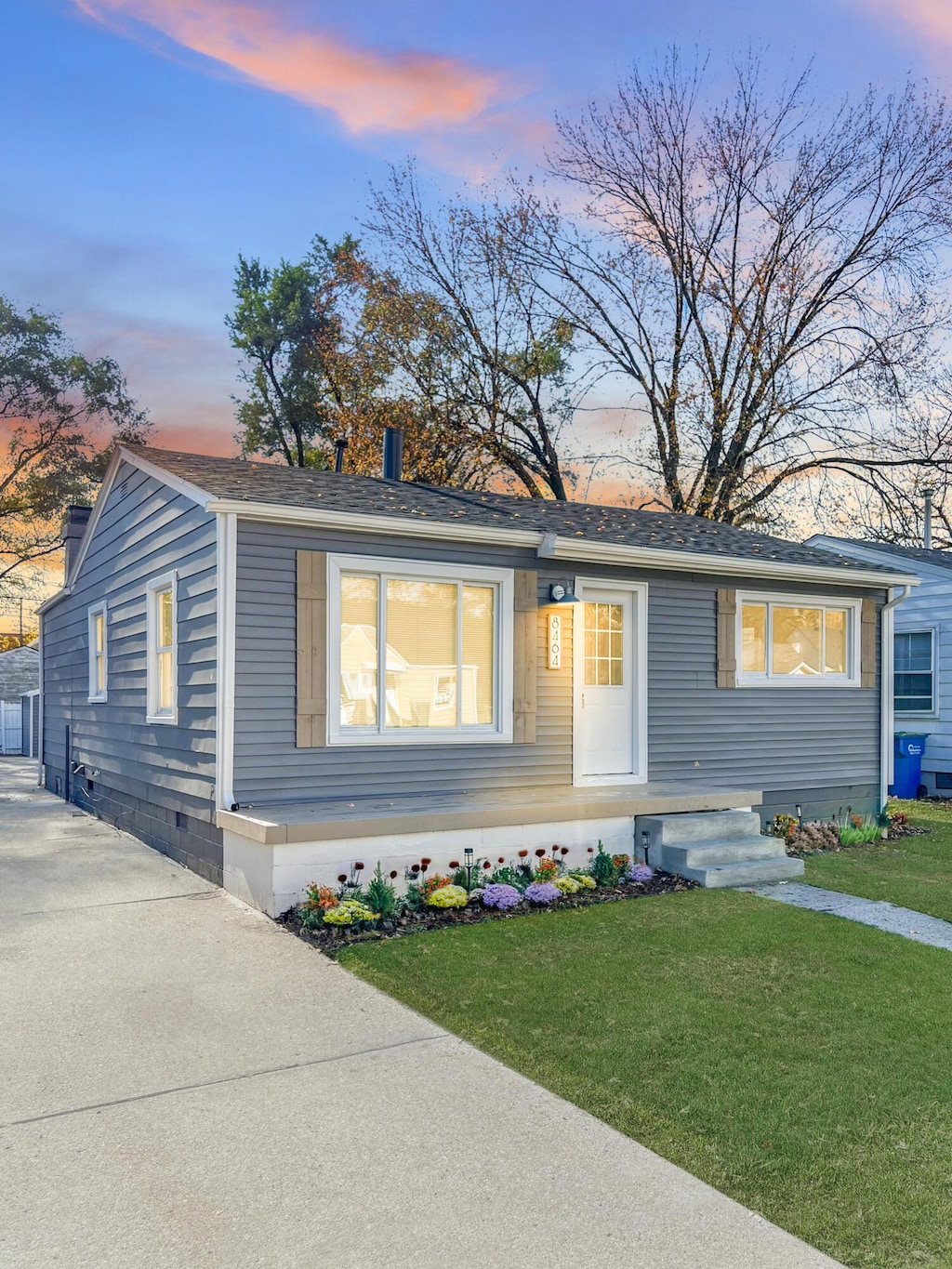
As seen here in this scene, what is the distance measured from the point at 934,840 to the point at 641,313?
13.7 m

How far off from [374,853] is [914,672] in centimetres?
1071

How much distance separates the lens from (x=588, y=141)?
19375 mm

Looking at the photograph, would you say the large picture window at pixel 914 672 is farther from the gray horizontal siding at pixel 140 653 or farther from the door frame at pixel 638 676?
the gray horizontal siding at pixel 140 653

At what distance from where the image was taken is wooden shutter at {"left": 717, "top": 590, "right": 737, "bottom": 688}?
31.6ft

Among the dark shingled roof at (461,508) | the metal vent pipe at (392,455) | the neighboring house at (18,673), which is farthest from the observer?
the neighboring house at (18,673)

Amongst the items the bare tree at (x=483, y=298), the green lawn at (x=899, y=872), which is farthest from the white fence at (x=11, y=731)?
the green lawn at (x=899, y=872)

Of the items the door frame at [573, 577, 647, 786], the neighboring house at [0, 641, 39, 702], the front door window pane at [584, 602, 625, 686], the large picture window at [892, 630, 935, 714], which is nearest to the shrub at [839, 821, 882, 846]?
the door frame at [573, 577, 647, 786]

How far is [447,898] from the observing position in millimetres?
6074

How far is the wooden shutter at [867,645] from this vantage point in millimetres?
10719

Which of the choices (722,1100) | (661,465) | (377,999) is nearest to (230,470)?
(377,999)

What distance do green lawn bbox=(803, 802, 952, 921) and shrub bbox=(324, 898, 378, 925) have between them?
12.2 feet

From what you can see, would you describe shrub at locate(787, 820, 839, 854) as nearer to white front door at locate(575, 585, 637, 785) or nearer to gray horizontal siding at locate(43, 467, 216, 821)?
white front door at locate(575, 585, 637, 785)

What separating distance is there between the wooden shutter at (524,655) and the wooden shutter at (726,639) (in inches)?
92.2

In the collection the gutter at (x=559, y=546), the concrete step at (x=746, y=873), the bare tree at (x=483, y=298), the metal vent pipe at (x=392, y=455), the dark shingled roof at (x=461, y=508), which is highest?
the bare tree at (x=483, y=298)
